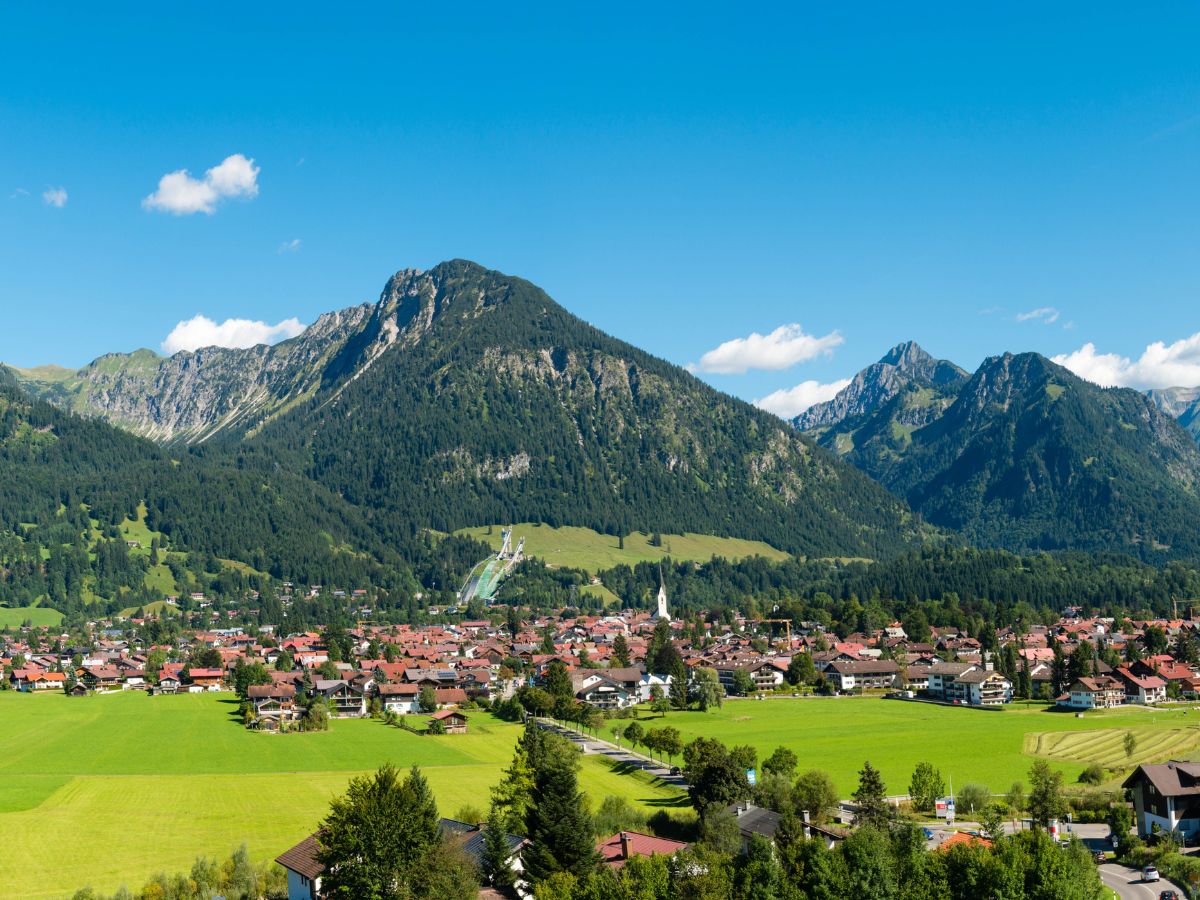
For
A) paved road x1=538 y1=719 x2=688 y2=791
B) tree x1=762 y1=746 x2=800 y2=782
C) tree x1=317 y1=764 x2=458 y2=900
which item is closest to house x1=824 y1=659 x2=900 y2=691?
paved road x1=538 y1=719 x2=688 y2=791

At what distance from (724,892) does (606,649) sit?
149 metres

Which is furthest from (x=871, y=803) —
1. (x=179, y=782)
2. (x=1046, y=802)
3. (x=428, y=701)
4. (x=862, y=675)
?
(x=862, y=675)

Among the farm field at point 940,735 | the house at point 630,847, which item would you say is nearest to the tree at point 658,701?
the farm field at point 940,735

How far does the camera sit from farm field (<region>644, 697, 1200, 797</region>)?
89062mm

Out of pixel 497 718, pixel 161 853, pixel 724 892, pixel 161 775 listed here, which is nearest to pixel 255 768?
pixel 161 775

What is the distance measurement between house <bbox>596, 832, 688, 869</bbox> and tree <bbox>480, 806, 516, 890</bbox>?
14.0 ft

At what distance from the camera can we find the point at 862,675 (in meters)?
160

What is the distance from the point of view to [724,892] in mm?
45719

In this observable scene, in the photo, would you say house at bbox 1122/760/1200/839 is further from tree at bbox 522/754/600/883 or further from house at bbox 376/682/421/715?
house at bbox 376/682/421/715

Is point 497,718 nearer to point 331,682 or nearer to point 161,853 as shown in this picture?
point 331,682

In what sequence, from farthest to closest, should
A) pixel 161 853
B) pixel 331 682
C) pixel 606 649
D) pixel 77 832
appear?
pixel 606 649 < pixel 331 682 < pixel 77 832 < pixel 161 853

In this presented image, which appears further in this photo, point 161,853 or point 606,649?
point 606,649

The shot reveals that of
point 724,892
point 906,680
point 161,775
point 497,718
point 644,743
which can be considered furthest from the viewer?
point 906,680

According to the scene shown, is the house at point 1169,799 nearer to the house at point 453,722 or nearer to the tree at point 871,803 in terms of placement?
the tree at point 871,803
